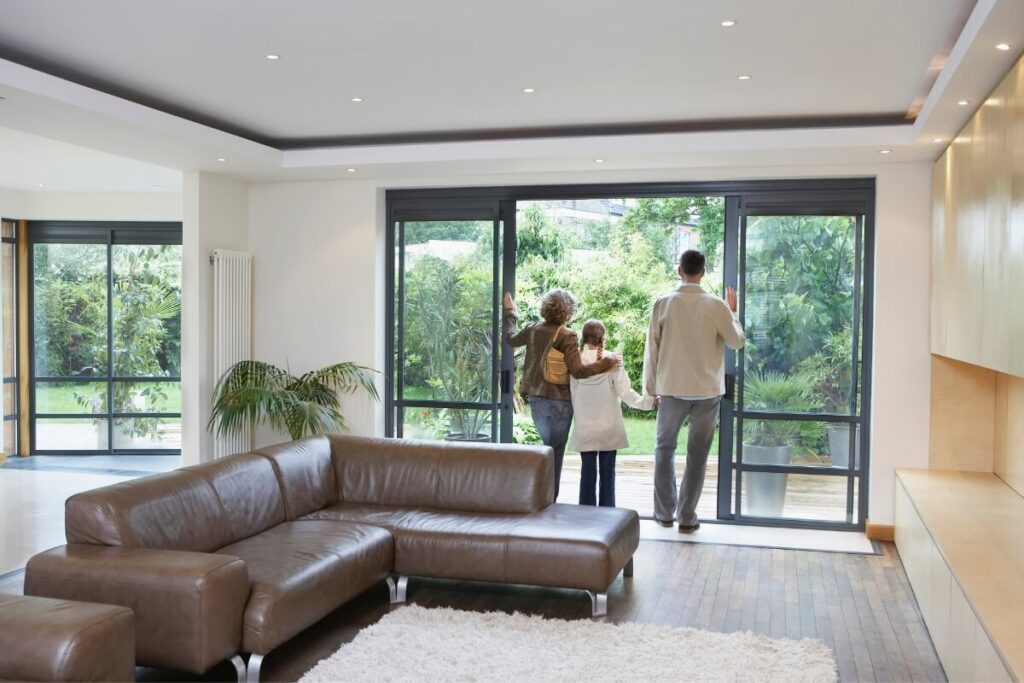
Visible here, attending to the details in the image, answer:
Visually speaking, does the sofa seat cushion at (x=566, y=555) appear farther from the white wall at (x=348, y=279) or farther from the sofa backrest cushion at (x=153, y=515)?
the white wall at (x=348, y=279)

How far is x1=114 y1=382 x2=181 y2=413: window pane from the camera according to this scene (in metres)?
9.39

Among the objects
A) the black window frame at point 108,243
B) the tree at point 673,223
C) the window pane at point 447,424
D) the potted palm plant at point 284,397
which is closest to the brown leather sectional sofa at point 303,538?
the potted palm plant at point 284,397

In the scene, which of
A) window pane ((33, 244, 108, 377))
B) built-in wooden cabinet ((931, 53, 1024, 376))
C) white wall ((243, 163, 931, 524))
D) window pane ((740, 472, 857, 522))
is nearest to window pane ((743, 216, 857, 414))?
white wall ((243, 163, 931, 524))

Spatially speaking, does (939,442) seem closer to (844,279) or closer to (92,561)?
(844,279)

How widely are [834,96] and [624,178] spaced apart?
1691 mm

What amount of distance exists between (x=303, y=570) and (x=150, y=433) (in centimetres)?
622

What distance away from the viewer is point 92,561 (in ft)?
11.5

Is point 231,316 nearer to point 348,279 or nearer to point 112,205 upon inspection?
point 348,279

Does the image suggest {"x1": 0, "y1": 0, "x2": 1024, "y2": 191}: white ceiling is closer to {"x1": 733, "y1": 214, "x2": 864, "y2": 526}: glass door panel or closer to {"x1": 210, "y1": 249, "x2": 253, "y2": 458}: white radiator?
{"x1": 733, "y1": 214, "x2": 864, "y2": 526}: glass door panel

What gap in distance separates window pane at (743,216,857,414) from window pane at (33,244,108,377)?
6406 mm

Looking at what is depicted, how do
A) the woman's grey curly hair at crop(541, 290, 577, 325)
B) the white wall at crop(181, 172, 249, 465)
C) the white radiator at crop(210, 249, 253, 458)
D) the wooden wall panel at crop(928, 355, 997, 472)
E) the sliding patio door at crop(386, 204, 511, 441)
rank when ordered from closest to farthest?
1. the wooden wall panel at crop(928, 355, 997, 472)
2. the woman's grey curly hair at crop(541, 290, 577, 325)
3. the white wall at crop(181, 172, 249, 465)
4. the white radiator at crop(210, 249, 253, 458)
5. the sliding patio door at crop(386, 204, 511, 441)

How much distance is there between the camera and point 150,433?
941cm

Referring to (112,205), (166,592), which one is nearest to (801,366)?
(166,592)

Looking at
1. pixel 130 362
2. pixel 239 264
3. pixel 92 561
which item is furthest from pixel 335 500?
pixel 130 362
